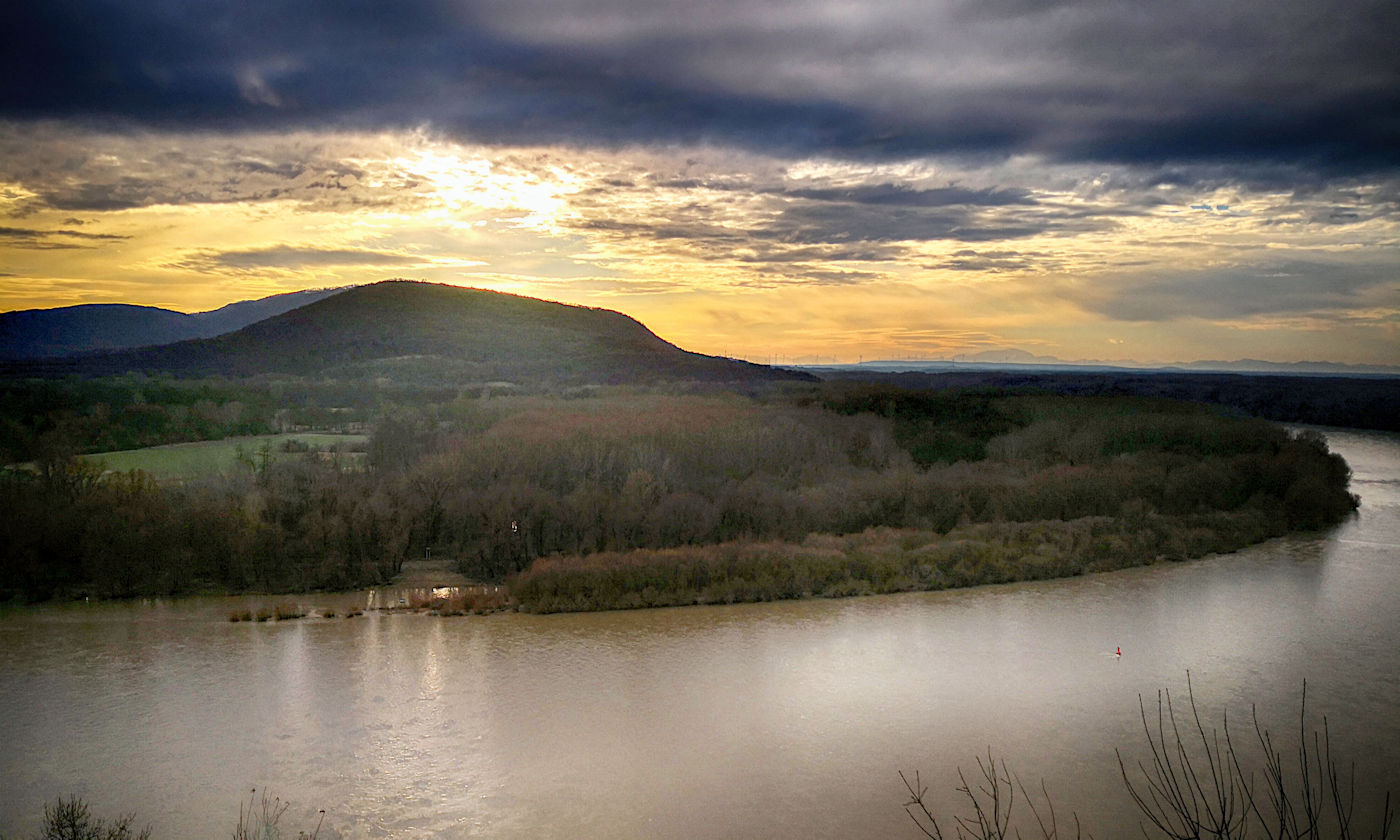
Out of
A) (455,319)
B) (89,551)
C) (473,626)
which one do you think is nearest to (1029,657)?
(473,626)

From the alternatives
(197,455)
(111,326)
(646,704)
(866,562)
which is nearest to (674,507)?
(866,562)

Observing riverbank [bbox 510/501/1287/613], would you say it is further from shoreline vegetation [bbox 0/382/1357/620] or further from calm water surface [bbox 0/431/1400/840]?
calm water surface [bbox 0/431/1400/840]

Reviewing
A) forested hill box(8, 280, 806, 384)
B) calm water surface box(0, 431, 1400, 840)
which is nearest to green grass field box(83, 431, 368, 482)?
calm water surface box(0, 431, 1400, 840)

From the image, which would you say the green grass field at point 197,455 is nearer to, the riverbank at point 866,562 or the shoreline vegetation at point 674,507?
the shoreline vegetation at point 674,507

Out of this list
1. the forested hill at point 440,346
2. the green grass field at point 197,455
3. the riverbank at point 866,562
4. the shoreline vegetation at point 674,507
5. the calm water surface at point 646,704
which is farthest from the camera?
the forested hill at point 440,346

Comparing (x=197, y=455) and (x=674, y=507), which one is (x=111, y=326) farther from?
(x=674, y=507)

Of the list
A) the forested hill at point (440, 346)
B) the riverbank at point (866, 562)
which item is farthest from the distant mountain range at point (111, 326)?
the riverbank at point (866, 562)
